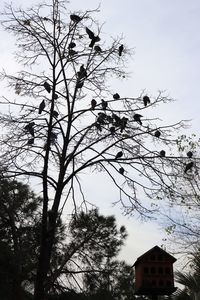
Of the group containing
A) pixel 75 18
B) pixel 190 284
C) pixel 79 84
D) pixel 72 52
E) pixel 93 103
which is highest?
pixel 75 18

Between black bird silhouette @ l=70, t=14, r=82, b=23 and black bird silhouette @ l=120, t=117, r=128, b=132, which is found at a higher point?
→ black bird silhouette @ l=70, t=14, r=82, b=23

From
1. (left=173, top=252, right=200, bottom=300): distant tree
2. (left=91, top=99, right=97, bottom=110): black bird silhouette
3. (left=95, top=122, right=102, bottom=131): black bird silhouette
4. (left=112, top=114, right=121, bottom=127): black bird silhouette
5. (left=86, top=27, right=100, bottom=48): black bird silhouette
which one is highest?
(left=86, top=27, right=100, bottom=48): black bird silhouette

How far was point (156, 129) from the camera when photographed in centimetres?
575

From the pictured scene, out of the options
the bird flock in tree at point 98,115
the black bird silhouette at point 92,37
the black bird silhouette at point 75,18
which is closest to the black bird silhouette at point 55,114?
the bird flock in tree at point 98,115

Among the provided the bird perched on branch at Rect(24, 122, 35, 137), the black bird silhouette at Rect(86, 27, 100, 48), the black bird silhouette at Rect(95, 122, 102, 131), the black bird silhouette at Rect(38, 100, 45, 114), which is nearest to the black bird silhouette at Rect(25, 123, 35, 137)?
the bird perched on branch at Rect(24, 122, 35, 137)

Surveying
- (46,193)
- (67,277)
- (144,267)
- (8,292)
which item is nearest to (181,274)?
(144,267)

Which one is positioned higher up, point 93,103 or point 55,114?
point 93,103

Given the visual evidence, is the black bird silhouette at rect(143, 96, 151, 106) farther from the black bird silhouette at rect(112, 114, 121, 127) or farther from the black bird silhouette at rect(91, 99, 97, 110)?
the black bird silhouette at rect(91, 99, 97, 110)

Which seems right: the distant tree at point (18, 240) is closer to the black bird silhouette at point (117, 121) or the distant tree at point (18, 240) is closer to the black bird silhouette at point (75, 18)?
the black bird silhouette at point (117, 121)

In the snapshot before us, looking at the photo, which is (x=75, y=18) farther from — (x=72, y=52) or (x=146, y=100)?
(x=146, y=100)

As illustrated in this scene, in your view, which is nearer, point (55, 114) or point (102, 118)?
point (55, 114)

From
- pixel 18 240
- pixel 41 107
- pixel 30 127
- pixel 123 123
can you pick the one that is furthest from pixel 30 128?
pixel 18 240

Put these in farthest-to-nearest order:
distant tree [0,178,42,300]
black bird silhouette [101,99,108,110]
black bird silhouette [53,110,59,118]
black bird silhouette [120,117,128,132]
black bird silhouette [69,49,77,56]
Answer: distant tree [0,178,42,300]
black bird silhouette [69,49,77,56]
black bird silhouette [101,99,108,110]
black bird silhouette [120,117,128,132]
black bird silhouette [53,110,59,118]

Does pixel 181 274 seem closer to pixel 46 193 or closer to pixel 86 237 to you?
pixel 86 237
